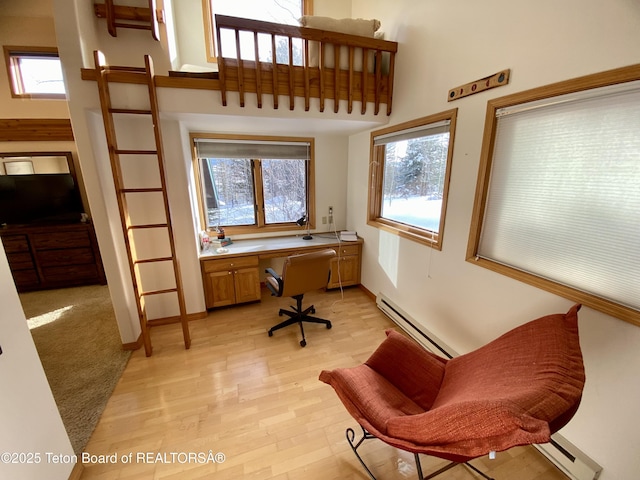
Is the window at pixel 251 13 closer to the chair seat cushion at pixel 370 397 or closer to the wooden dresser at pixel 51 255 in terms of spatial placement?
the wooden dresser at pixel 51 255

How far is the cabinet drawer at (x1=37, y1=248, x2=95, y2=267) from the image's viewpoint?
343 centimetres

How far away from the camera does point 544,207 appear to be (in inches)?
54.9

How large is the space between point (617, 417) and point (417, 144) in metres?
2.17

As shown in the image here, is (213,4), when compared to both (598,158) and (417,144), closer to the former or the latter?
(417,144)

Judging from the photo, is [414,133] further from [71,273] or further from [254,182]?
[71,273]

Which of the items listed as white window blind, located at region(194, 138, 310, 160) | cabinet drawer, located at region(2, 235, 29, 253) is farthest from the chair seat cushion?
cabinet drawer, located at region(2, 235, 29, 253)

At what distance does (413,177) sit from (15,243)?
501 cm

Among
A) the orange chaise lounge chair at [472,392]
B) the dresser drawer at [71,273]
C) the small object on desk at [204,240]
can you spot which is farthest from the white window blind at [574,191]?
the dresser drawer at [71,273]

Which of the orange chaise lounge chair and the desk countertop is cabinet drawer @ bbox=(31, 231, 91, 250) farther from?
the orange chaise lounge chair

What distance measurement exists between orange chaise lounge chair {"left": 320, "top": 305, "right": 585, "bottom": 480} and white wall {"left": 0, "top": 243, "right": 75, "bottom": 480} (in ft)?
4.26

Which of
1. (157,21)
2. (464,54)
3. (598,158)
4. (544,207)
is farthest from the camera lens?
(157,21)

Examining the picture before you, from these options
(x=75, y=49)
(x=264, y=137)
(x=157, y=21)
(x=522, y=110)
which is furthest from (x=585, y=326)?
(x=157, y=21)

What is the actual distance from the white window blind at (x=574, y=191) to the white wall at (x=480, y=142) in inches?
5.2

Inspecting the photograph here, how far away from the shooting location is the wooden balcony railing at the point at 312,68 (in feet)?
6.54
